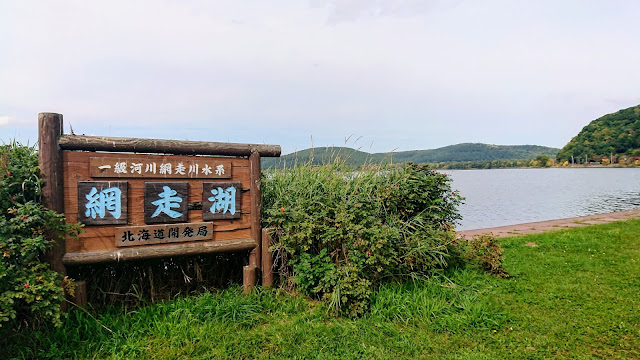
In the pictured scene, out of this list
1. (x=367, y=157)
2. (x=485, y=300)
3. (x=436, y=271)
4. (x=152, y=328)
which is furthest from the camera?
(x=367, y=157)

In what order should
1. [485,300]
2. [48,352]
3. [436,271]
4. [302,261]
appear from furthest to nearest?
[436,271]
[485,300]
[302,261]
[48,352]

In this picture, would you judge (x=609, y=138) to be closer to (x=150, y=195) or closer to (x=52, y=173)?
(x=150, y=195)

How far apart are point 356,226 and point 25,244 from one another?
256cm

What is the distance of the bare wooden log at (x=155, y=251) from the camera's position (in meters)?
A: 3.14

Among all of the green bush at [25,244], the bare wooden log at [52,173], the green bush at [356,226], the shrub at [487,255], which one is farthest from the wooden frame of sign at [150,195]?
the shrub at [487,255]

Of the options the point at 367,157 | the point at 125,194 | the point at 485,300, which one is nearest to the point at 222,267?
the point at 125,194

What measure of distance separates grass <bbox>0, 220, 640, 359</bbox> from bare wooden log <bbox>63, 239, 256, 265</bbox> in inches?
16.8

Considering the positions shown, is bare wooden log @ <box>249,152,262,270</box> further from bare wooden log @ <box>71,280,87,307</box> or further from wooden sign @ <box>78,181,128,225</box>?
bare wooden log @ <box>71,280,87,307</box>

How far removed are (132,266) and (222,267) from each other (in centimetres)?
86

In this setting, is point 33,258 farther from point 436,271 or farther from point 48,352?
point 436,271

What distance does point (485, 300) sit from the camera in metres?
3.76

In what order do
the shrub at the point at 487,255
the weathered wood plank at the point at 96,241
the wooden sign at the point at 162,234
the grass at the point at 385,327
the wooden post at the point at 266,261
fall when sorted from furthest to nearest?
the shrub at the point at 487,255
the wooden post at the point at 266,261
the wooden sign at the point at 162,234
the weathered wood plank at the point at 96,241
the grass at the point at 385,327

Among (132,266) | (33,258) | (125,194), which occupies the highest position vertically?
(125,194)

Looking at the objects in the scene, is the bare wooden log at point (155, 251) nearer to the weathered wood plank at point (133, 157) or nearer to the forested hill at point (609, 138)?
the weathered wood plank at point (133, 157)
